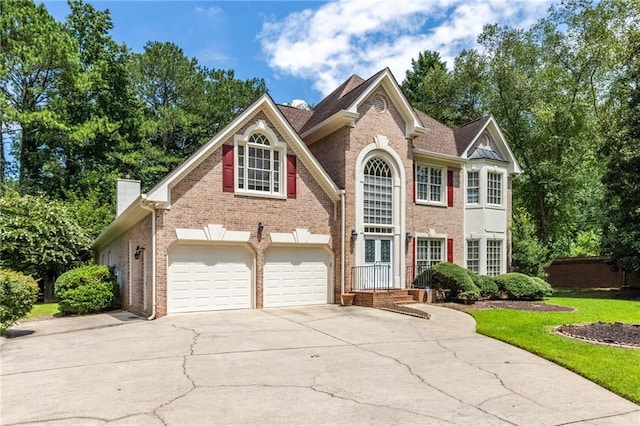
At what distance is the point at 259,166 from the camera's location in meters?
15.2

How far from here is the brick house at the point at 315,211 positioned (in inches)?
541

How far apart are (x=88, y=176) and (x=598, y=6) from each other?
→ 3274 cm

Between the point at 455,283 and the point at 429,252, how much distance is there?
3327 mm

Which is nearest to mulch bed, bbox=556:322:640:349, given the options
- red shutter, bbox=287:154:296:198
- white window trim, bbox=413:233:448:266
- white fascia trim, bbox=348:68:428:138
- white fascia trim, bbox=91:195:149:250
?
white window trim, bbox=413:233:448:266

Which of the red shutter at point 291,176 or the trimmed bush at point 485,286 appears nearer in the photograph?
the red shutter at point 291,176

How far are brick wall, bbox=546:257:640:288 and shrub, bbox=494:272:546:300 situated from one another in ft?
33.8

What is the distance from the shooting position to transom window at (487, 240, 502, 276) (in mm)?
21094

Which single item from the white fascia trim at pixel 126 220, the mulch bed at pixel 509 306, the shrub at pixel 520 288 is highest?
the white fascia trim at pixel 126 220

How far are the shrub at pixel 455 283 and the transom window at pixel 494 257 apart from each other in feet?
15.4

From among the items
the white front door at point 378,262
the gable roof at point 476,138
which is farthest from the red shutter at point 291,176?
the gable roof at point 476,138

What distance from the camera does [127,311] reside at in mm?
15570

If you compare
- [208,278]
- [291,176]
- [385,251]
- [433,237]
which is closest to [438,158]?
[433,237]

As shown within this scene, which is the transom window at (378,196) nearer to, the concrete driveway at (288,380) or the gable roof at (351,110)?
the gable roof at (351,110)

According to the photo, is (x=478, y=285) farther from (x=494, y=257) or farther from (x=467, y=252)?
(x=494, y=257)
